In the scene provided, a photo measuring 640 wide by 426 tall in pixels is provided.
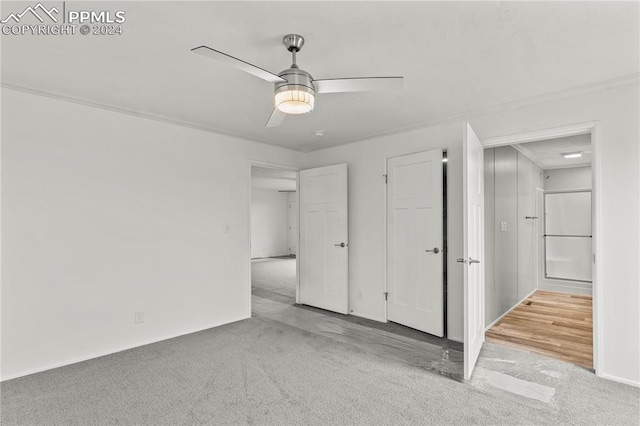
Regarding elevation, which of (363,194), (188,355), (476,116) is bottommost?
(188,355)

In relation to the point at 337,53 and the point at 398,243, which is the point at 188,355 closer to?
the point at 398,243

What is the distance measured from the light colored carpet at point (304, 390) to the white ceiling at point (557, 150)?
2.84 m

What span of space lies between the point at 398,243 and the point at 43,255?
3492mm

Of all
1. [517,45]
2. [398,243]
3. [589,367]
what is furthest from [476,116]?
[589,367]

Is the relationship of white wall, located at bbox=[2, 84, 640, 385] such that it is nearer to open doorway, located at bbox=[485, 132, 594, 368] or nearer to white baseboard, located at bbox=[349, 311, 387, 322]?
white baseboard, located at bbox=[349, 311, 387, 322]

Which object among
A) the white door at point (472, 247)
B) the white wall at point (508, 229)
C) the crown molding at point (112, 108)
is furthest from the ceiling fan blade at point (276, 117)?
the white wall at point (508, 229)

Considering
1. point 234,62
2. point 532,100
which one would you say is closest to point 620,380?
point 532,100

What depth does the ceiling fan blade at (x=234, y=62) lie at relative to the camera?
1.57m

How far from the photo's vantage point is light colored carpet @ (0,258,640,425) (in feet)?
7.25

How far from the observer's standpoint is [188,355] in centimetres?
320

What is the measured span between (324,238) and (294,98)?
306 centimetres

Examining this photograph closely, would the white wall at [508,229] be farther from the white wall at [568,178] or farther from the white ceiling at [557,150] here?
the white wall at [568,178]

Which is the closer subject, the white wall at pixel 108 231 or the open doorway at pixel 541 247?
the white wall at pixel 108 231

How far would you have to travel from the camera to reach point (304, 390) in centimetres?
254
